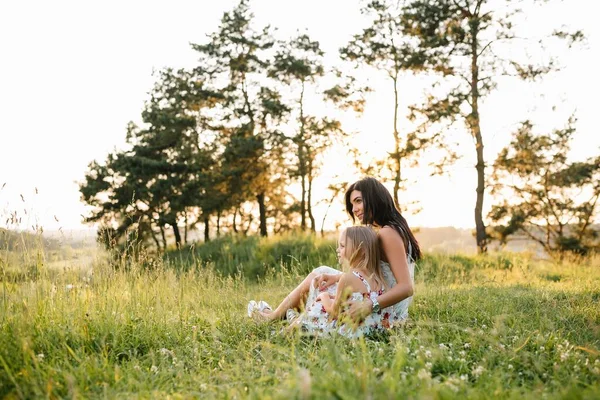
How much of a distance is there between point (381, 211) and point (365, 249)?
52cm

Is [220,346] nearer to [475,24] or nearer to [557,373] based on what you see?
[557,373]

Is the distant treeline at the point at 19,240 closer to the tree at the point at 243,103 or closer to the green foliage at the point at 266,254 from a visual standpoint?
the green foliage at the point at 266,254

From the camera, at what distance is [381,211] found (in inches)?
174

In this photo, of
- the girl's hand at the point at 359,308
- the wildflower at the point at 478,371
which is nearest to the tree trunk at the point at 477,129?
the girl's hand at the point at 359,308

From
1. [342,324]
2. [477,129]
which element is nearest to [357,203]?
[342,324]

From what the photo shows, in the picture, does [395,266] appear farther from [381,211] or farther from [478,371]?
[478,371]

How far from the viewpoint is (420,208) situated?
17.9m

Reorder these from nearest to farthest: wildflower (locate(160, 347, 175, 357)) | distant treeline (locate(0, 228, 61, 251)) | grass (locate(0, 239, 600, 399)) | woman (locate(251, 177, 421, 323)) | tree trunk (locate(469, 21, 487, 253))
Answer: grass (locate(0, 239, 600, 399)) → wildflower (locate(160, 347, 175, 357)) → distant treeline (locate(0, 228, 61, 251)) → woman (locate(251, 177, 421, 323)) → tree trunk (locate(469, 21, 487, 253))

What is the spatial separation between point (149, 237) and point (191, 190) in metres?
4.74

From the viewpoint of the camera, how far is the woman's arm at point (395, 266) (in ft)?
13.0

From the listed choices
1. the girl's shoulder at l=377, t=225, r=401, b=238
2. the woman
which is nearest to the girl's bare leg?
the woman

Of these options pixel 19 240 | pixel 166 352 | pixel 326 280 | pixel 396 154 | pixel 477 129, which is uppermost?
pixel 477 129

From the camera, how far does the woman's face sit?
15.1ft

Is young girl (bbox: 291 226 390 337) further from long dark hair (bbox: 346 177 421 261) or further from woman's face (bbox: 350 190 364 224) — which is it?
woman's face (bbox: 350 190 364 224)
